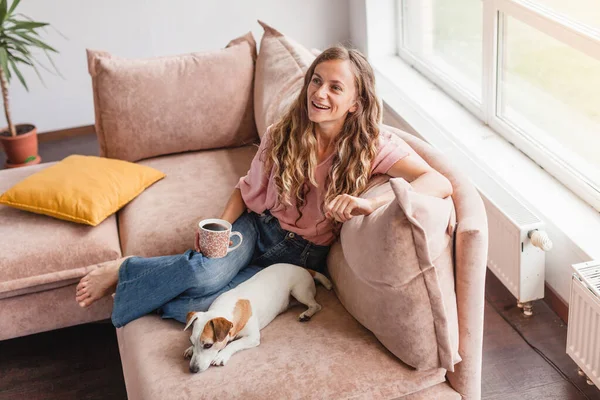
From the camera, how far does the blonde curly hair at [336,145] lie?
2186 millimetres

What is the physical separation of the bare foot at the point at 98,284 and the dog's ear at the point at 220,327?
1.76ft

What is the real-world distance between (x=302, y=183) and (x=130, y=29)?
2562 mm

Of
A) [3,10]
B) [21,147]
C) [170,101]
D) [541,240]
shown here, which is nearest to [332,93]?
[541,240]

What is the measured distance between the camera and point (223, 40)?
4559 mm

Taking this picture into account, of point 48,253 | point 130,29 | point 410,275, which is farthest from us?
point 130,29

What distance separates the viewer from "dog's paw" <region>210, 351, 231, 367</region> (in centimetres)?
194

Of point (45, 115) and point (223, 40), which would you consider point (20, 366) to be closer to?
point (45, 115)

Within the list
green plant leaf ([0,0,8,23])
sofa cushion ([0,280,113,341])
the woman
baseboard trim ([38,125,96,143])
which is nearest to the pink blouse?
the woman

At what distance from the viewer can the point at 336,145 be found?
7.31 ft

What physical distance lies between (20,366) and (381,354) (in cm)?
148

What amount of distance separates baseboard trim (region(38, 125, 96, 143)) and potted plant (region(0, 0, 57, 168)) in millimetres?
323

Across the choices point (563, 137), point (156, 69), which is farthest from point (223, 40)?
point (563, 137)

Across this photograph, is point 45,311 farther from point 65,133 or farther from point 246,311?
point 65,133

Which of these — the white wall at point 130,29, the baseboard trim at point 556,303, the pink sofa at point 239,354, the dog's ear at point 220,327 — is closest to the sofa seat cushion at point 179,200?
the pink sofa at point 239,354
